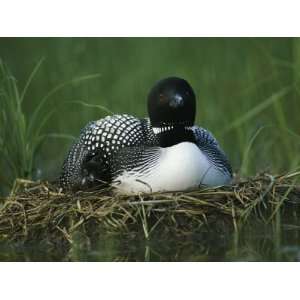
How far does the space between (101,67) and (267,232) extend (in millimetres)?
2394

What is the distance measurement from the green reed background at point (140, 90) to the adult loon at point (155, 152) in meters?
0.58

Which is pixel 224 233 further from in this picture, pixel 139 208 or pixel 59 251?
pixel 59 251

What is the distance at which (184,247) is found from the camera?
13.9 ft

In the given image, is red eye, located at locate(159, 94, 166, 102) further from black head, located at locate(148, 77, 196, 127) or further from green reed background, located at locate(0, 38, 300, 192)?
green reed background, located at locate(0, 38, 300, 192)

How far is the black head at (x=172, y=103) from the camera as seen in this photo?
4.59 metres

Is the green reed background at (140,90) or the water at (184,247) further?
the green reed background at (140,90)

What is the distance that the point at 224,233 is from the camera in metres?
4.36

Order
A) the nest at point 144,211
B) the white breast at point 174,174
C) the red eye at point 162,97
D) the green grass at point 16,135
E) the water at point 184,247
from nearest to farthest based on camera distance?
the water at point 184,247, the nest at point 144,211, the white breast at point 174,174, the red eye at point 162,97, the green grass at point 16,135

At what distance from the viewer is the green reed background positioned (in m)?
5.36

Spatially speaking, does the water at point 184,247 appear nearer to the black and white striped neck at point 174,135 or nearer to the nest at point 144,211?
the nest at point 144,211

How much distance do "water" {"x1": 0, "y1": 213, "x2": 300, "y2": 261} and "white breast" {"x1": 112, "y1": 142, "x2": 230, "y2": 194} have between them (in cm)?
30

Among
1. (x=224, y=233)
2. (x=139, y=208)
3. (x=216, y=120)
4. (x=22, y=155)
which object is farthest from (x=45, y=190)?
(x=216, y=120)

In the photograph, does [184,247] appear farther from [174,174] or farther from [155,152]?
[155,152]

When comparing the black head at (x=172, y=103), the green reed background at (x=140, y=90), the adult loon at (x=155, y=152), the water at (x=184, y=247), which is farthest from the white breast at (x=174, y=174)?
the green reed background at (x=140, y=90)
